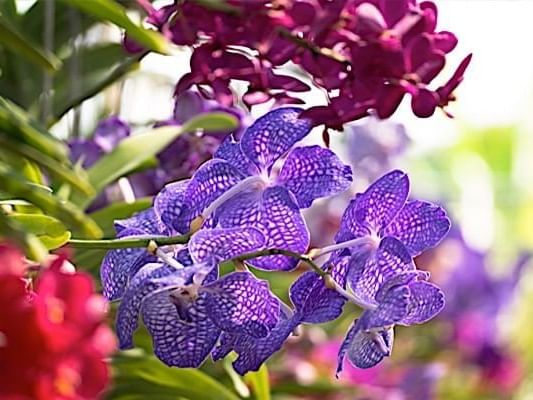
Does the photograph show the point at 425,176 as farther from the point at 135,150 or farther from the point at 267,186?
the point at 267,186

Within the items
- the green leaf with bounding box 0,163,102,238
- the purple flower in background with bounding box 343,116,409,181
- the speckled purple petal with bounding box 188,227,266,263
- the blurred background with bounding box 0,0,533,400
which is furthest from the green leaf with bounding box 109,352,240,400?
the purple flower in background with bounding box 343,116,409,181

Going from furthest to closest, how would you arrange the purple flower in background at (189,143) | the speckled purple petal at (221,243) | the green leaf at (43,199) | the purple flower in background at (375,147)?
the purple flower in background at (375,147), the purple flower in background at (189,143), the green leaf at (43,199), the speckled purple petal at (221,243)

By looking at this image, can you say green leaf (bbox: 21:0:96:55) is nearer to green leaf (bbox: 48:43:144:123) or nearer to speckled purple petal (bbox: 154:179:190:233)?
green leaf (bbox: 48:43:144:123)

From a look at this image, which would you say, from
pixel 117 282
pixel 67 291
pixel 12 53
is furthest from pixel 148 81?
pixel 67 291

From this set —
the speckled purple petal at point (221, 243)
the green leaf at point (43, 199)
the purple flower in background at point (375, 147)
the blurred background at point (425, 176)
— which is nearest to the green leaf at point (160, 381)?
the blurred background at point (425, 176)

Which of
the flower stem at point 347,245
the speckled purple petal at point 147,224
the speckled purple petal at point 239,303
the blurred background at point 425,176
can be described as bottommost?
the blurred background at point 425,176

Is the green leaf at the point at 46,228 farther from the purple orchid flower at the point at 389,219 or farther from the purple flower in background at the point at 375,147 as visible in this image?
the purple flower in background at the point at 375,147

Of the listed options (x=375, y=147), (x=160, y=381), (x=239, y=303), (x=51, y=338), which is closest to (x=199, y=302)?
(x=239, y=303)

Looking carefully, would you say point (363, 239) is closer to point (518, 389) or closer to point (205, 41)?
point (205, 41)
